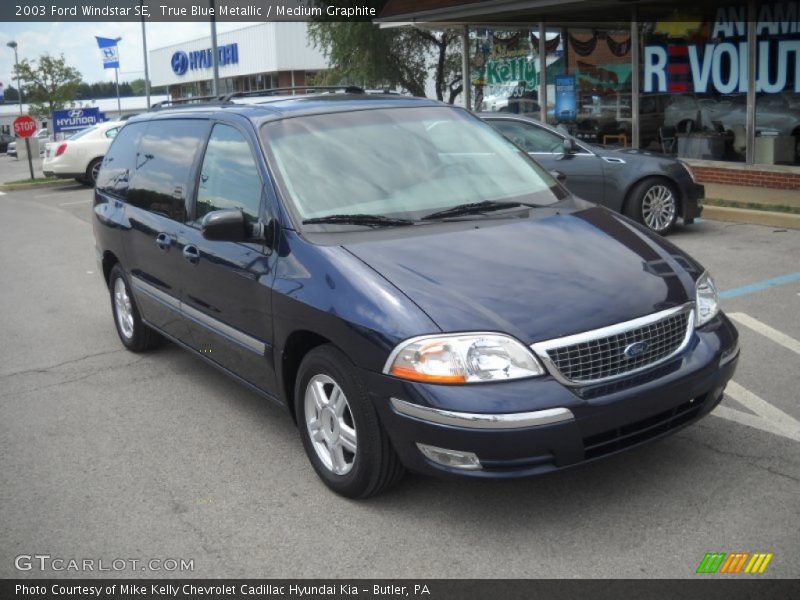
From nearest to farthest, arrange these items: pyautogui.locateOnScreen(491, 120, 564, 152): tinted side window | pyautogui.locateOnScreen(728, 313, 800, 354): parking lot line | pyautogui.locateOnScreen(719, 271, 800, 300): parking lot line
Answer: pyautogui.locateOnScreen(728, 313, 800, 354): parking lot line, pyautogui.locateOnScreen(719, 271, 800, 300): parking lot line, pyautogui.locateOnScreen(491, 120, 564, 152): tinted side window

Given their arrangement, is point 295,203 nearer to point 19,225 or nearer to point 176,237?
point 176,237

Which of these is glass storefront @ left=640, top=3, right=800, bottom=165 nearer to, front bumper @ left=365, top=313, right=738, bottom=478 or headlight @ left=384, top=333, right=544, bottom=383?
front bumper @ left=365, top=313, right=738, bottom=478

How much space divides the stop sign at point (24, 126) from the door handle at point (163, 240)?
21010mm

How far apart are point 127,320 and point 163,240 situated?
1.58 m

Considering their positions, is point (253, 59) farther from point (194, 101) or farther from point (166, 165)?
point (166, 165)

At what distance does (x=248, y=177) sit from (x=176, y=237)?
898 mm

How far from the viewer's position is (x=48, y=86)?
108 feet

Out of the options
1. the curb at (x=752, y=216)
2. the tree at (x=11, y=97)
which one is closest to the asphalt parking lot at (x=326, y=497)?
the curb at (x=752, y=216)

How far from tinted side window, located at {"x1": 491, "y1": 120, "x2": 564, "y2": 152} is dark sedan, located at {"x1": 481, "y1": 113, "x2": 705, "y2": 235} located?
17cm

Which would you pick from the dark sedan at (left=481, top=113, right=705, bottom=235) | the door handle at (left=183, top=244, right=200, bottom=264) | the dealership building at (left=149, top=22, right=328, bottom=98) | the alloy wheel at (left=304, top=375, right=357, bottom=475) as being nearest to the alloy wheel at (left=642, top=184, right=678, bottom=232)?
the dark sedan at (left=481, top=113, right=705, bottom=235)

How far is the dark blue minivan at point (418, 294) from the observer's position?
3.52 m

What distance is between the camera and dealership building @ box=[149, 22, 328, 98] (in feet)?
144

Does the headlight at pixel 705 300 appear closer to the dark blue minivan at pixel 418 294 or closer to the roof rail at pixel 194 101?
the dark blue minivan at pixel 418 294

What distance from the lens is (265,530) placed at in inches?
152
